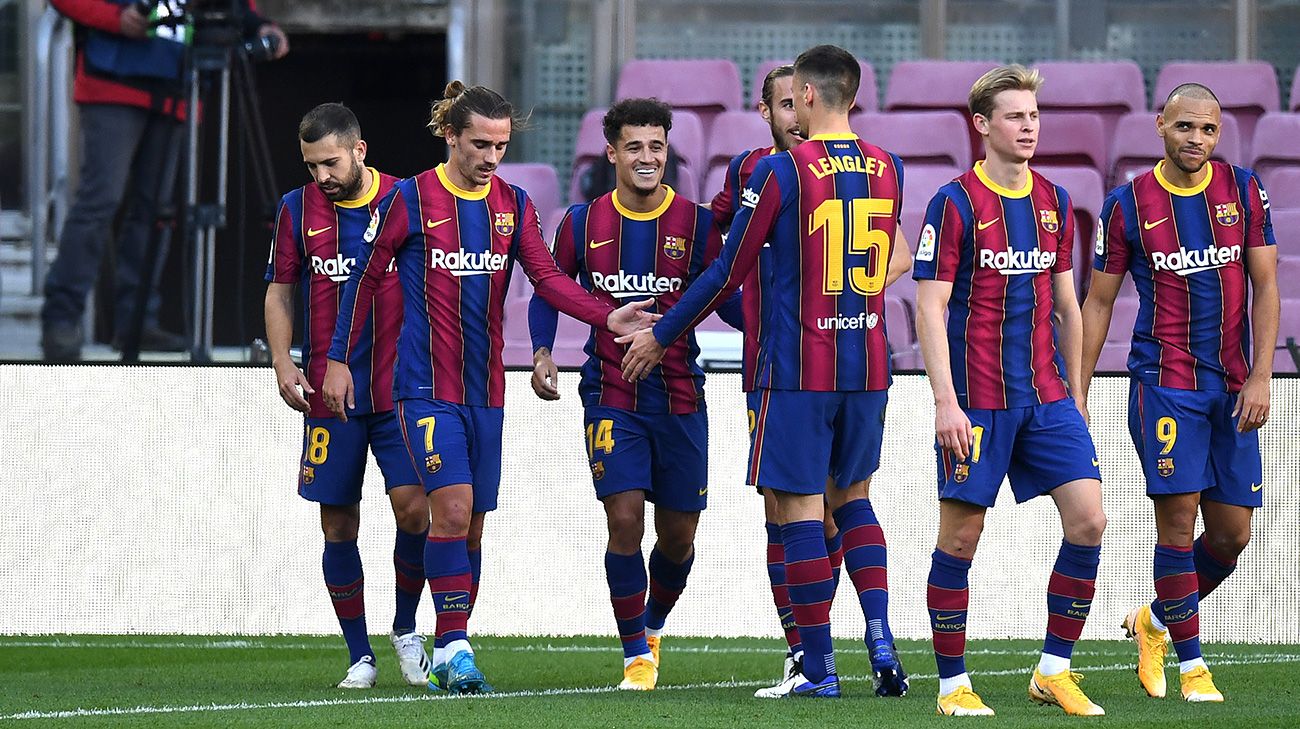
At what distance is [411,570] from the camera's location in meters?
6.04

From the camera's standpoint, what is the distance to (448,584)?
18.1ft

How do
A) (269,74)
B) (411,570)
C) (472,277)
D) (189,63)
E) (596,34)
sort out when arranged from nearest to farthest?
(472,277), (411,570), (189,63), (596,34), (269,74)

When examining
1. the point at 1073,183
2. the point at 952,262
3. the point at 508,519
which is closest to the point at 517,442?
the point at 508,519

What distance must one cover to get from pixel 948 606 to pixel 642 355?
3.66 feet

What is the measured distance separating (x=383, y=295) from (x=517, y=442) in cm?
182

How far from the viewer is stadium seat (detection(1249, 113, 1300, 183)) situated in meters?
10.3

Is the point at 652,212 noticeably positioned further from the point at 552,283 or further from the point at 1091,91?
the point at 1091,91

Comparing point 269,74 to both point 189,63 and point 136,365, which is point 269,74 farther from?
point 136,365

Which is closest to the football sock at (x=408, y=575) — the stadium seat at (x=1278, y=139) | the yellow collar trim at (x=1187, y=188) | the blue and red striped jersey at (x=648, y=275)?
the blue and red striped jersey at (x=648, y=275)

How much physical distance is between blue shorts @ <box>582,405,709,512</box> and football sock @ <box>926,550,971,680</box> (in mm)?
1007

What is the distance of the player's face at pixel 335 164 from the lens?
586 cm

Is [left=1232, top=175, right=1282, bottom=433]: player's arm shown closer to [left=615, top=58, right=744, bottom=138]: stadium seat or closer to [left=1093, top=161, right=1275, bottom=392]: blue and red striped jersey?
[left=1093, top=161, right=1275, bottom=392]: blue and red striped jersey

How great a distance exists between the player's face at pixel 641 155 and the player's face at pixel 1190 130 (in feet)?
4.66

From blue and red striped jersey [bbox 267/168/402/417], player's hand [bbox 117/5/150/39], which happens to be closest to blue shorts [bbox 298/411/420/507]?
blue and red striped jersey [bbox 267/168/402/417]
